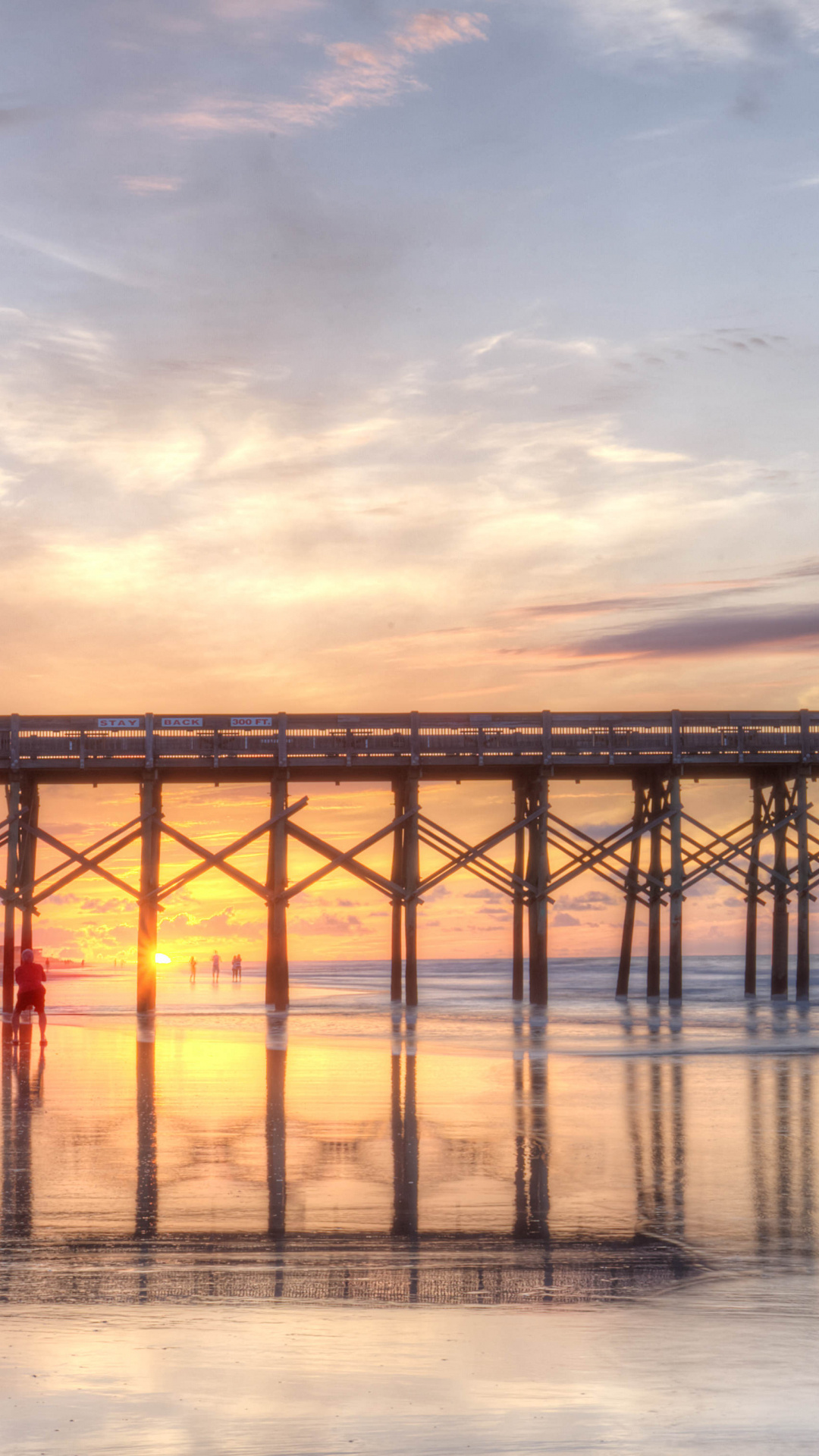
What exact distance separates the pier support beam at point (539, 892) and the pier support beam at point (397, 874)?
3.31 meters

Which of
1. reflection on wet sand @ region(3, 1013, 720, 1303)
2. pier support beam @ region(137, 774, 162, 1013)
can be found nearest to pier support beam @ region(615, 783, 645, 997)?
pier support beam @ region(137, 774, 162, 1013)

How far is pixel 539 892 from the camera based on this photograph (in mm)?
34094

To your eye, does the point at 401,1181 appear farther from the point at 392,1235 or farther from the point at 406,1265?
the point at 406,1265

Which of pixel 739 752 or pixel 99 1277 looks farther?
pixel 739 752

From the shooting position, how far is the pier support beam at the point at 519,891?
3553cm

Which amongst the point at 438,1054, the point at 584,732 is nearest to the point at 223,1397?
the point at 438,1054

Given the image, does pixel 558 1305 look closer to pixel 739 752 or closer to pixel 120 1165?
pixel 120 1165

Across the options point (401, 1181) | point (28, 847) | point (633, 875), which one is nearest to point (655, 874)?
point (633, 875)

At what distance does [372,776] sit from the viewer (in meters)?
34.5

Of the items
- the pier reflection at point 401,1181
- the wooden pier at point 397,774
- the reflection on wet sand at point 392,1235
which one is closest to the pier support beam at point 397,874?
the wooden pier at point 397,774

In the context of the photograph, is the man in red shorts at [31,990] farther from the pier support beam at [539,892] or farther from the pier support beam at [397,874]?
the pier support beam at [539,892]

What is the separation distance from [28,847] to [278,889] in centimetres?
616

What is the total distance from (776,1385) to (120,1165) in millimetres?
6318

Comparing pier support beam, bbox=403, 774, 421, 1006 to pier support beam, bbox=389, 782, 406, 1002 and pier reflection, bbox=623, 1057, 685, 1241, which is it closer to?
pier support beam, bbox=389, 782, 406, 1002
